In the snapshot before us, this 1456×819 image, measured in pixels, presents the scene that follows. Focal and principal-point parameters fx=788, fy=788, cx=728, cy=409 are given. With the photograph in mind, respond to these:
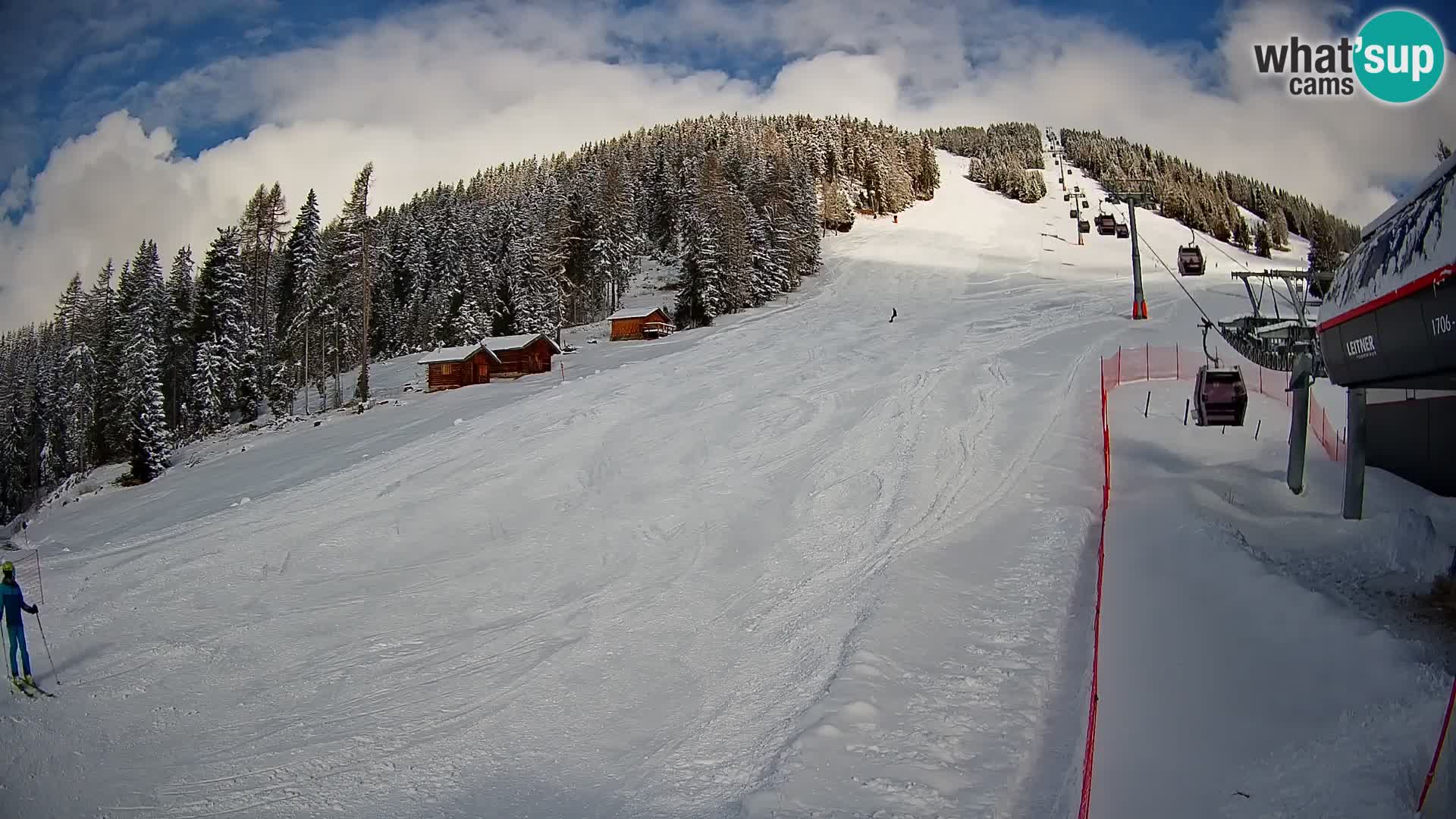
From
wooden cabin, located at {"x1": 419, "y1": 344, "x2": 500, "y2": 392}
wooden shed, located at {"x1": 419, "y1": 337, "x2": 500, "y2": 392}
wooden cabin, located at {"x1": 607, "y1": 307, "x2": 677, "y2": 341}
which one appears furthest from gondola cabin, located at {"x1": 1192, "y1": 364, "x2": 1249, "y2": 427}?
wooden cabin, located at {"x1": 607, "y1": 307, "x2": 677, "y2": 341}

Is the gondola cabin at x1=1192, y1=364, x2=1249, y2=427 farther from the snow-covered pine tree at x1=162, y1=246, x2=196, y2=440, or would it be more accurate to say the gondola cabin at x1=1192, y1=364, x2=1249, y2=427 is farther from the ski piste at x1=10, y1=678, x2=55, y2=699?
the snow-covered pine tree at x1=162, y1=246, x2=196, y2=440

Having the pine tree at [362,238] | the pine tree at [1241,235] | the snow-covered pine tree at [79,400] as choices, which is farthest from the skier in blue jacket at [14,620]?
the pine tree at [1241,235]

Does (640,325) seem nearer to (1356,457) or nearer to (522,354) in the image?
(522,354)

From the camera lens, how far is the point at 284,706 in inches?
383

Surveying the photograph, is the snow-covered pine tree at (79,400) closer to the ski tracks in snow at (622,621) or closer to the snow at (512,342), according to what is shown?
the snow at (512,342)

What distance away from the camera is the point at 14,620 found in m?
10.7

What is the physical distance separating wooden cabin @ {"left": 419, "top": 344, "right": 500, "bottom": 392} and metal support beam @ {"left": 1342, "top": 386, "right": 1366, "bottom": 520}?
44518mm

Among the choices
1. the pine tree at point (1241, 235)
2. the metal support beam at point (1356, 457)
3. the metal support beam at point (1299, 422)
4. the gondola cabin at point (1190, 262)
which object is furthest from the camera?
the pine tree at point (1241, 235)

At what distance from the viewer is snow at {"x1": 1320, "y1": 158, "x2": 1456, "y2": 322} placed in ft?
25.8

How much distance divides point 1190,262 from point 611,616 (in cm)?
3486

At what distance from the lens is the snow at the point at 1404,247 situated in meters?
7.86

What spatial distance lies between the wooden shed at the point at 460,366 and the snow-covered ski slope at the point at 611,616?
68.6ft

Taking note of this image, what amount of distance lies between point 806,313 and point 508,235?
3403 cm

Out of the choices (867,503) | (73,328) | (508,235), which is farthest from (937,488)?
(73,328)
